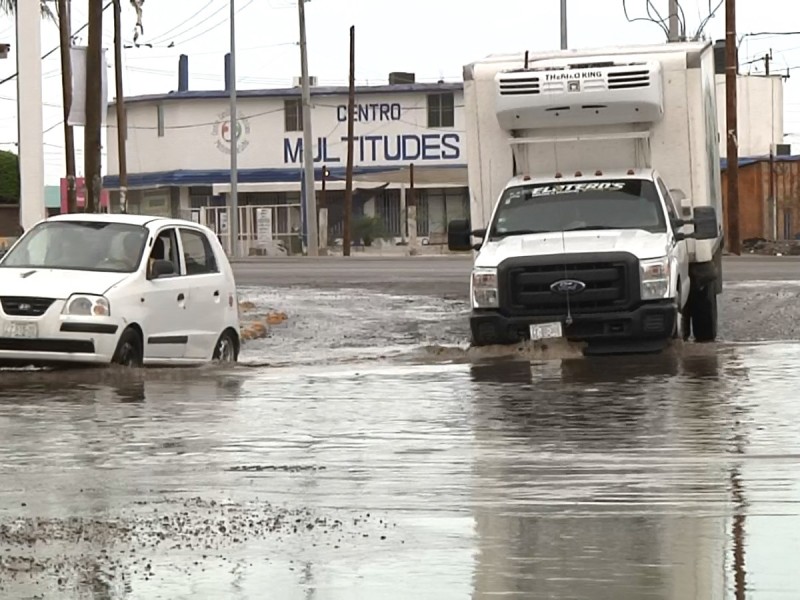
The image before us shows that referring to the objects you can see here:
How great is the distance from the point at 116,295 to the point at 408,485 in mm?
7408

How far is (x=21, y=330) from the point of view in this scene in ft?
54.5

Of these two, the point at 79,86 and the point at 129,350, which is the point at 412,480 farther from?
the point at 79,86

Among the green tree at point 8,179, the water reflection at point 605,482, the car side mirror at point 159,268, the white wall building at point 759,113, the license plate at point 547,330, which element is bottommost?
the water reflection at point 605,482

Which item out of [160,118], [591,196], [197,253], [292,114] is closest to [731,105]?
[591,196]

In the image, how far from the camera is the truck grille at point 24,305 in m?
16.6

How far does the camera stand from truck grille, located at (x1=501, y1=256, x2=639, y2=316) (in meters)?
17.7

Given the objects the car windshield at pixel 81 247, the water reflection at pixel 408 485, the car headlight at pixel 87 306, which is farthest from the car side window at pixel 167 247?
the water reflection at pixel 408 485

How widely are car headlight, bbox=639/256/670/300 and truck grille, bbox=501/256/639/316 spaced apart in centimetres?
10

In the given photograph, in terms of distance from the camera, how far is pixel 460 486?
9.88 meters

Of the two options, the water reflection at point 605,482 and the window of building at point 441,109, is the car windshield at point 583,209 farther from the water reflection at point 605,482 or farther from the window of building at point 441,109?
the window of building at point 441,109

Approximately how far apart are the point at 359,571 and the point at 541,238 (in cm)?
1119

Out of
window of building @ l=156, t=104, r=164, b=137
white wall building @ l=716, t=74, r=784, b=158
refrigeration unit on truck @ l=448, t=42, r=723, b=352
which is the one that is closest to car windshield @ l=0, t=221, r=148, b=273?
refrigeration unit on truck @ l=448, t=42, r=723, b=352

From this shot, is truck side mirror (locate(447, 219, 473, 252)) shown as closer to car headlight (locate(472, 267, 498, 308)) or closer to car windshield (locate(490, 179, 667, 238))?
car windshield (locate(490, 179, 667, 238))

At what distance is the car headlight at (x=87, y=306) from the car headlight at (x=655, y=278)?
16.7 feet
